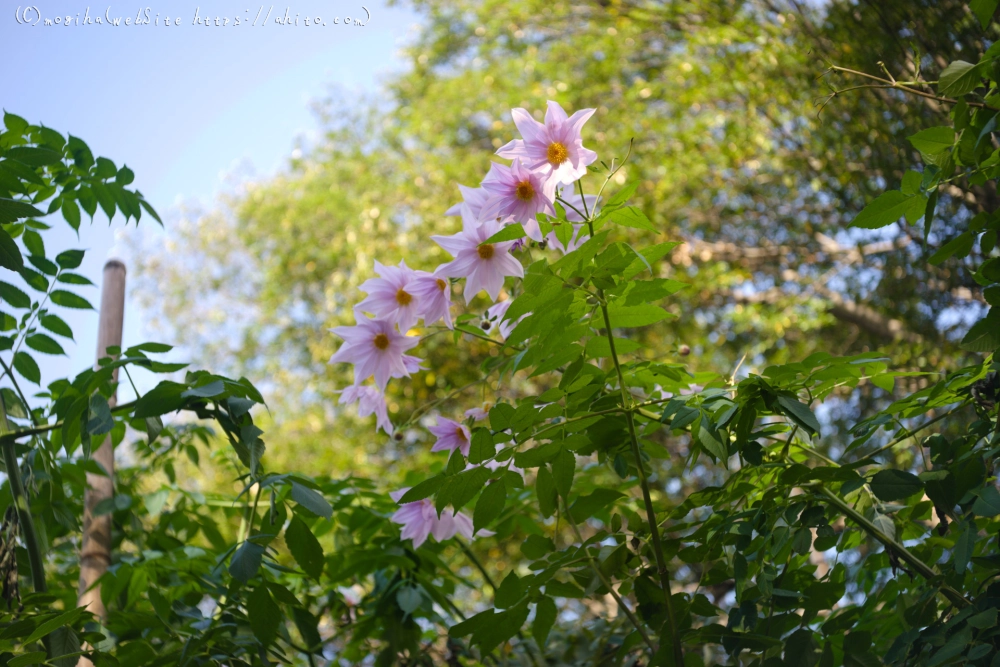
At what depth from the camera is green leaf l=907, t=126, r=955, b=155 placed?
2.56 feet

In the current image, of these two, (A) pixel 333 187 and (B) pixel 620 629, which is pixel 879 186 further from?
(A) pixel 333 187

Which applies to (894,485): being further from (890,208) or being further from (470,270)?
(470,270)

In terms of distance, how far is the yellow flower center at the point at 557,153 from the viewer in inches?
35.8

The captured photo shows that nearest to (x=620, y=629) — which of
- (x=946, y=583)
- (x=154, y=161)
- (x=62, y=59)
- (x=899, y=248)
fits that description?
(x=946, y=583)

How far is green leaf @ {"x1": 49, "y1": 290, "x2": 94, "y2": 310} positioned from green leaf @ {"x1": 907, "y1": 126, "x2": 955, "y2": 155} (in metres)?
1.10

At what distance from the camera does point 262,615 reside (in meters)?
0.92

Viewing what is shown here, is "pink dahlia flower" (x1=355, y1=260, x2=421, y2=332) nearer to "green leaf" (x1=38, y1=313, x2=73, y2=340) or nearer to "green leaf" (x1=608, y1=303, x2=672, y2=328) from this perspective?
"green leaf" (x1=608, y1=303, x2=672, y2=328)

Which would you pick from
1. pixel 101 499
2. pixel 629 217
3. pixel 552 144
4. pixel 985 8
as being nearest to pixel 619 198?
pixel 629 217

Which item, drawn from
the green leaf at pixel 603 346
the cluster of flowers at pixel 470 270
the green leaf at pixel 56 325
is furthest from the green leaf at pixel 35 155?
the green leaf at pixel 603 346

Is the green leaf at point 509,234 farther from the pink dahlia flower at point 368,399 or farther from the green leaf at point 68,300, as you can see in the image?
the green leaf at point 68,300

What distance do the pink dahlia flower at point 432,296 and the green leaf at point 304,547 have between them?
0.30m

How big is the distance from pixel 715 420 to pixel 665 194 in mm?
4100

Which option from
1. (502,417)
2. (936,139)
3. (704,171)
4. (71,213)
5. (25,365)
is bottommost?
(502,417)

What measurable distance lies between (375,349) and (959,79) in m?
0.75
